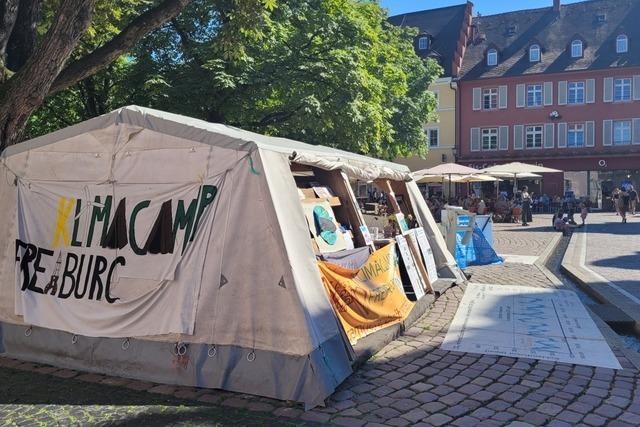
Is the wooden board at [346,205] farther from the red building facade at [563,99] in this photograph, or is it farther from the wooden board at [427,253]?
the red building facade at [563,99]

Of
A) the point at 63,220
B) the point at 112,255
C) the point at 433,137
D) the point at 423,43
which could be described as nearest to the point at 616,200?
the point at 433,137

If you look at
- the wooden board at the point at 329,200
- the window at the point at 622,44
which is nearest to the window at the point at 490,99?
the window at the point at 622,44

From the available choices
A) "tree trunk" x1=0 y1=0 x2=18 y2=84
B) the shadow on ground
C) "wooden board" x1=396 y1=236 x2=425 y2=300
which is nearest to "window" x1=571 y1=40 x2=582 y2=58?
"wooden board" x1=396 y1=236 x2=425 y2=300

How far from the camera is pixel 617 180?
39.3m

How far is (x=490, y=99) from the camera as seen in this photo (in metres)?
43.3

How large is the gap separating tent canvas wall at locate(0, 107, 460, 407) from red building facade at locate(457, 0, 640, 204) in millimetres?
37013

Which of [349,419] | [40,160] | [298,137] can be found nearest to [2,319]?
[40,160]

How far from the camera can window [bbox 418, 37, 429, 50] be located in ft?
154

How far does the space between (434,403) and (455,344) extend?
1.57 metres

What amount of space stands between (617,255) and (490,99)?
32.5 meters

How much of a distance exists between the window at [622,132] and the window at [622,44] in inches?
216

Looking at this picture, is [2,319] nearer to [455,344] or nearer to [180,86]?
[455,344]

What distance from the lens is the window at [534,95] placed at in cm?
4181

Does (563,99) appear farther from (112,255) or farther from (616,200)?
(112,255)
